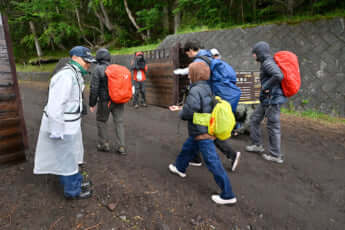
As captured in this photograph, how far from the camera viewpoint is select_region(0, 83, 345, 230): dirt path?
2416 mm

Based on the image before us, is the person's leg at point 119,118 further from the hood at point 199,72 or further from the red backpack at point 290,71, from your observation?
the red backpack at point 290,71

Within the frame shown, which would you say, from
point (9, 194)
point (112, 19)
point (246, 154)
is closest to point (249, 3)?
point (246, 154)

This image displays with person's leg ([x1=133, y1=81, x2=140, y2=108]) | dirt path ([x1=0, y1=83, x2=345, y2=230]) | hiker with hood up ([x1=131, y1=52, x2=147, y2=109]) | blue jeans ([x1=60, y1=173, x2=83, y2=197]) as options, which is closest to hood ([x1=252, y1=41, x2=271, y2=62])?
dirt path ([x1=0, y1=83, x2=345, y2=230])

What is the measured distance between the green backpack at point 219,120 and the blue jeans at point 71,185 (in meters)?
1.72

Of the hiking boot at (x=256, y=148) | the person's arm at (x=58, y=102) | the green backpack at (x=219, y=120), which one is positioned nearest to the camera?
the person's arm at (x=58, y=102)

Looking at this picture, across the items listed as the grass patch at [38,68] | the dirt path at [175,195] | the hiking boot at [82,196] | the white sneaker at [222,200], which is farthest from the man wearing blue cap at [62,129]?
the grass patch at [38,68]

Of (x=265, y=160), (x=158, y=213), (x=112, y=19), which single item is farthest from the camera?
Result: (x=112, y=19)

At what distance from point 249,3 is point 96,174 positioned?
12.5m

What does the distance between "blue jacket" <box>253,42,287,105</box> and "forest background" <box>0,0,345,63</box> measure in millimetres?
5991

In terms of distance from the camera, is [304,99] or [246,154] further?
[304,99]

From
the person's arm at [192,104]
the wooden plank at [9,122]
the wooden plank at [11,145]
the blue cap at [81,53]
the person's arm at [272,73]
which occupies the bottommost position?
the wooden plank at [11,145]

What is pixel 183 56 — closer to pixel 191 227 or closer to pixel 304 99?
pixel 304 99

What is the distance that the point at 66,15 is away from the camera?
2198 cm

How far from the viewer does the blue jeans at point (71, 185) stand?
2545mm
